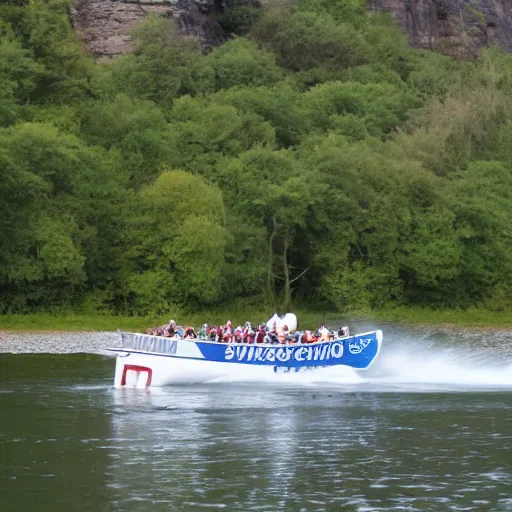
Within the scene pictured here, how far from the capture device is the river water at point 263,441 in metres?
33.3

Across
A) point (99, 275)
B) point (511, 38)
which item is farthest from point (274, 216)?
point (511, 38)

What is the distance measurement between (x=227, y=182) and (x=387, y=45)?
58.3m

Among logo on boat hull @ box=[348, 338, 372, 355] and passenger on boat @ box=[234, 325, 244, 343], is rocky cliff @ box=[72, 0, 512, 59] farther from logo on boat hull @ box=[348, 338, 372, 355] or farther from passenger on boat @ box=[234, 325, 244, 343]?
passenger on boat @ box=[234, 325, 244, 343]

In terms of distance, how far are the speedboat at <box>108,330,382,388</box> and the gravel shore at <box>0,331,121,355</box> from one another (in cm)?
1388

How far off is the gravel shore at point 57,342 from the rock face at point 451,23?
91951 mm

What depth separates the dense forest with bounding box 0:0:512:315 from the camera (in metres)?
86.3

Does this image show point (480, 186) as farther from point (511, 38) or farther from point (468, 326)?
point (511, 38)

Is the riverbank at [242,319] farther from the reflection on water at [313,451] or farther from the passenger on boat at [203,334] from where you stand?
the reflection on water at [313,451]

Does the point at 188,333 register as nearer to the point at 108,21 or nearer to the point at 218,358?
the point at 218,358

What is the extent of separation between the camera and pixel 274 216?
303ft

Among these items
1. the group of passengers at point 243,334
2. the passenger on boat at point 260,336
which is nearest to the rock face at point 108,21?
the group of passengers at point 243,334

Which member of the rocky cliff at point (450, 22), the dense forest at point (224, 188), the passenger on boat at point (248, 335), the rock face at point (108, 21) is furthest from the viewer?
the rocky cliff at point (450, 22)

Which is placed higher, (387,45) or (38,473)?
(387,45)

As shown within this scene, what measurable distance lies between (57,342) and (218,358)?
19.8 metres
